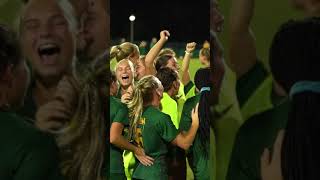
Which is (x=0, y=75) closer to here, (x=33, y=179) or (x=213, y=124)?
(x=33, y=179)

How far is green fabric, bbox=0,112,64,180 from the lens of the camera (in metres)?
2.92

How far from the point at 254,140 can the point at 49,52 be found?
3.25 ft

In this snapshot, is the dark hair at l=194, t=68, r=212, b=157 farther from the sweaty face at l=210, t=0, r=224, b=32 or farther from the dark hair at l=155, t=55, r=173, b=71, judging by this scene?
the sweaty face at l=210, t=0, r=224, b=32

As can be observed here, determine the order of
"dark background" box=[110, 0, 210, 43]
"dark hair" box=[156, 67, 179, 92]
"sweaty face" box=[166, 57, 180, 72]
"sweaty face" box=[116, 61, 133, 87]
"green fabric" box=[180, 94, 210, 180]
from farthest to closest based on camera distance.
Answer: "dark background" box=[110, 0, 210, 43], "sweaty face" box=[166, 57, 180, 72], "dark hair" box=[156, 67, 179, 92], "green fabric" box=[180, 94, 210, 180], "sweaty face" box=[116, 61, 133, 87]

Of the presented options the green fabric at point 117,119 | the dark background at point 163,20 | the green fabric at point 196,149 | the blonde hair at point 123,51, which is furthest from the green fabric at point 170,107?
the dark background at point 163,20

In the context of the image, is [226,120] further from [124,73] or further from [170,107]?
[170,107]

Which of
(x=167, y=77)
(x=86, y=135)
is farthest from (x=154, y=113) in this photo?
(x=86, y=135)

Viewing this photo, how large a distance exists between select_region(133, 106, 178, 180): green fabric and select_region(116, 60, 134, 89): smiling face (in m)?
0.50

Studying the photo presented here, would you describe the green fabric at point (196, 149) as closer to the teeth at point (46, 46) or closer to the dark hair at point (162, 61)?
the dark hair at point (162, 61)

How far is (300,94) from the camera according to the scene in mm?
2980

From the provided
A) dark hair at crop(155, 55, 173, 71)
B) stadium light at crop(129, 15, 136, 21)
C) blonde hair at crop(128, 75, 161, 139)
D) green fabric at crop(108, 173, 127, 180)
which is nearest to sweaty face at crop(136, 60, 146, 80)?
dark hair at crop(155, 55, 173, 71)

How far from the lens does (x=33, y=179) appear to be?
2.92 m

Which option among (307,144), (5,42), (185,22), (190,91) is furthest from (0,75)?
(185,22)

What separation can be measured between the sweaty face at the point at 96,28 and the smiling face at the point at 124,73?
2719 millimetres
